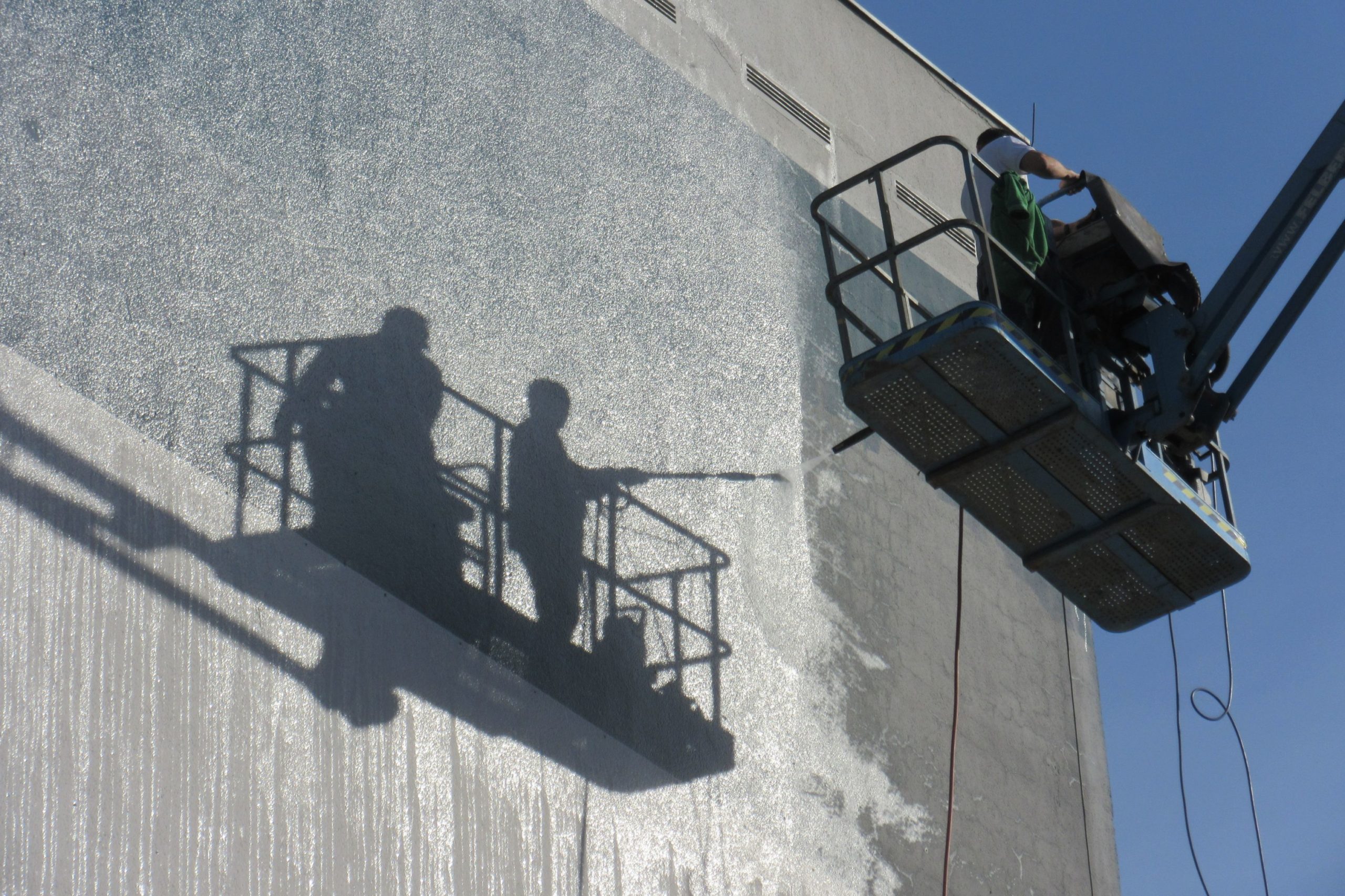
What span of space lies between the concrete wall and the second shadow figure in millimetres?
23

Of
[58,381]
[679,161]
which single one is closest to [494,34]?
[679,161]

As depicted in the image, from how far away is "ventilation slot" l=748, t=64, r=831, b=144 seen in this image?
41.3ft

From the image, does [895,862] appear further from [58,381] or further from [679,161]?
[58,381]

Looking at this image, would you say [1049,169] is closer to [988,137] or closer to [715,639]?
[988,137]

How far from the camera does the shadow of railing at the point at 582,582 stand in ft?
26.8

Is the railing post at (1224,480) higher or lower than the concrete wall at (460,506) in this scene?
higher

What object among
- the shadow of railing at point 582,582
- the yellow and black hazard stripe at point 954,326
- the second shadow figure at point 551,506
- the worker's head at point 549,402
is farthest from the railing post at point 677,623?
the yellow and black hazard stripe at point 954,326

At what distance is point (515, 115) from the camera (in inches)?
412

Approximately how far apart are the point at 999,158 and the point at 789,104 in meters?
3.17

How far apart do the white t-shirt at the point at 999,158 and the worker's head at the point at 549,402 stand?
103 inches

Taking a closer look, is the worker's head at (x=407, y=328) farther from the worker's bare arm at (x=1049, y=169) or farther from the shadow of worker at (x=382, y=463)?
the worker's bare arm at (x=1049, y=169)

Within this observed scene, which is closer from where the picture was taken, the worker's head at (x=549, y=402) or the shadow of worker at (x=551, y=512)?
the shadow of worker at (x=551, y=512)

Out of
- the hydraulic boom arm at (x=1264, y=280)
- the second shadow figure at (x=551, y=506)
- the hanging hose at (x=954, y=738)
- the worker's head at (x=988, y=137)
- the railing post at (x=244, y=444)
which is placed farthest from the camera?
the worker's head at (x=988, y=137)

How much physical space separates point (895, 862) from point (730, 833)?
1.38 metres
